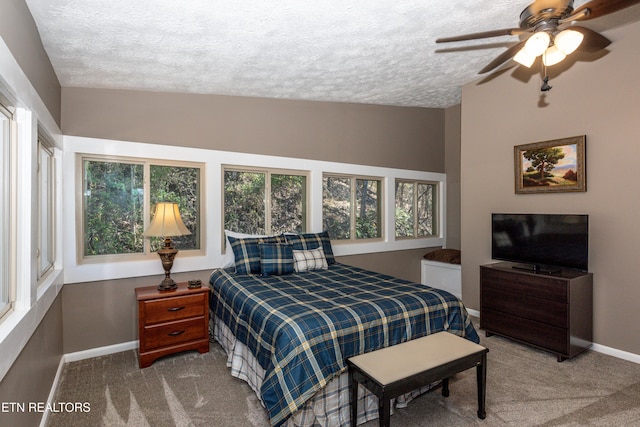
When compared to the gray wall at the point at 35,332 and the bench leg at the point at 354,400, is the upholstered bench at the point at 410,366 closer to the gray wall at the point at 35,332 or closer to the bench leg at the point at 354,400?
the bench leg at the point at 354,400

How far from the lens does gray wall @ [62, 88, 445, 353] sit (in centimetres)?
307

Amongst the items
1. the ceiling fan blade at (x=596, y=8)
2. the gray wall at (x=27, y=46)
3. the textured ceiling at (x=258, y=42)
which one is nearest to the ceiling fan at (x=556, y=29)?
the ceiling fan blade at (x=596, y=8)

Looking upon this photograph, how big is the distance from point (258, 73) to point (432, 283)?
3948 mm

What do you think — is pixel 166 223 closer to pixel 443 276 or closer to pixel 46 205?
pixel 46 205

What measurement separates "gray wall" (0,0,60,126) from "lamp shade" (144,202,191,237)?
111cm

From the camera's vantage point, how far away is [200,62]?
2.83 m

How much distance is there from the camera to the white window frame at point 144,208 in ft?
10.0

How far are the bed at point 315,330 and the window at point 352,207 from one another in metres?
1.57

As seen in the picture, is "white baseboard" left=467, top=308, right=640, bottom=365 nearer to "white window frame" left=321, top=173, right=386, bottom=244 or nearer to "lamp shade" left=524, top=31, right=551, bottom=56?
"white window frame" left=321, top=173, right=386, bottom=244

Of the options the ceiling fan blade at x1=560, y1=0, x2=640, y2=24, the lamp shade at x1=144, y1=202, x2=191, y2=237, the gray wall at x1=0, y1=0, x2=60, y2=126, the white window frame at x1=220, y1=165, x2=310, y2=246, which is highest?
the ceiling fan blade at x1=560, y1=0, x2=640, y2=24

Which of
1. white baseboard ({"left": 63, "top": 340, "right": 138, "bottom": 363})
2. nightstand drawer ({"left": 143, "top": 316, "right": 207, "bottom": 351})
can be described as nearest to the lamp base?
nightstand drawer ({"left": 143, "top": 316, "right": 207, "bottom": 351})

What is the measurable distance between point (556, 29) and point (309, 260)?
2739 millimetres

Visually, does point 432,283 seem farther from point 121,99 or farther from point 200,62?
point 121,99

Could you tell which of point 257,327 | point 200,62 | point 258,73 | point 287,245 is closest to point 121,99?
point 200,62
